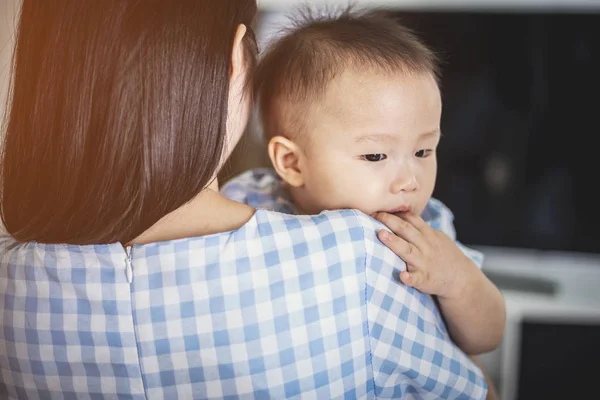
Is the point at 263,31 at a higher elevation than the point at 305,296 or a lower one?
higher

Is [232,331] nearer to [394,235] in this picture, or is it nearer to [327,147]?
[394,235]

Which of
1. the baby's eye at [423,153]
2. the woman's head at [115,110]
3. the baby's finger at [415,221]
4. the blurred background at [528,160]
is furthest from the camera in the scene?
the blurred background at [528,160]

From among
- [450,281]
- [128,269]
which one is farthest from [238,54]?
[450,281]

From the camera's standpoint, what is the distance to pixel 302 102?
0.97 metres

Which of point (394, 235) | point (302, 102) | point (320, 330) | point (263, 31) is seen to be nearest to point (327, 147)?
point (302, 102)

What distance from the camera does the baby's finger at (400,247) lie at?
73cm

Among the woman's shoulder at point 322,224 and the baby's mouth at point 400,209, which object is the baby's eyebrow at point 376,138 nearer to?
the baby's mouth at point 400,209

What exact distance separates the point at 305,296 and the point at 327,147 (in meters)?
0.33

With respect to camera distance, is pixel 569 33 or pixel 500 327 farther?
pixel 569 33

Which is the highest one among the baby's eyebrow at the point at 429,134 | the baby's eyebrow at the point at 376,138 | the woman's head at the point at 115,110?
the woman's head at the point at 115,110

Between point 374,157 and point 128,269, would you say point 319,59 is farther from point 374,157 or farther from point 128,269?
point 128,269

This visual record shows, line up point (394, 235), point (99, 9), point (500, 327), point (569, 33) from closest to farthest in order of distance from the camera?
point (99, 9) < point (394, 235) < point (500, 327) < point (569, 33)

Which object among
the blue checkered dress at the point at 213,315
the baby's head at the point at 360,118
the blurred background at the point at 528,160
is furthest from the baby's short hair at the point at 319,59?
the blurred background at the point at 528,160

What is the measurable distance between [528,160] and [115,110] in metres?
1.75
